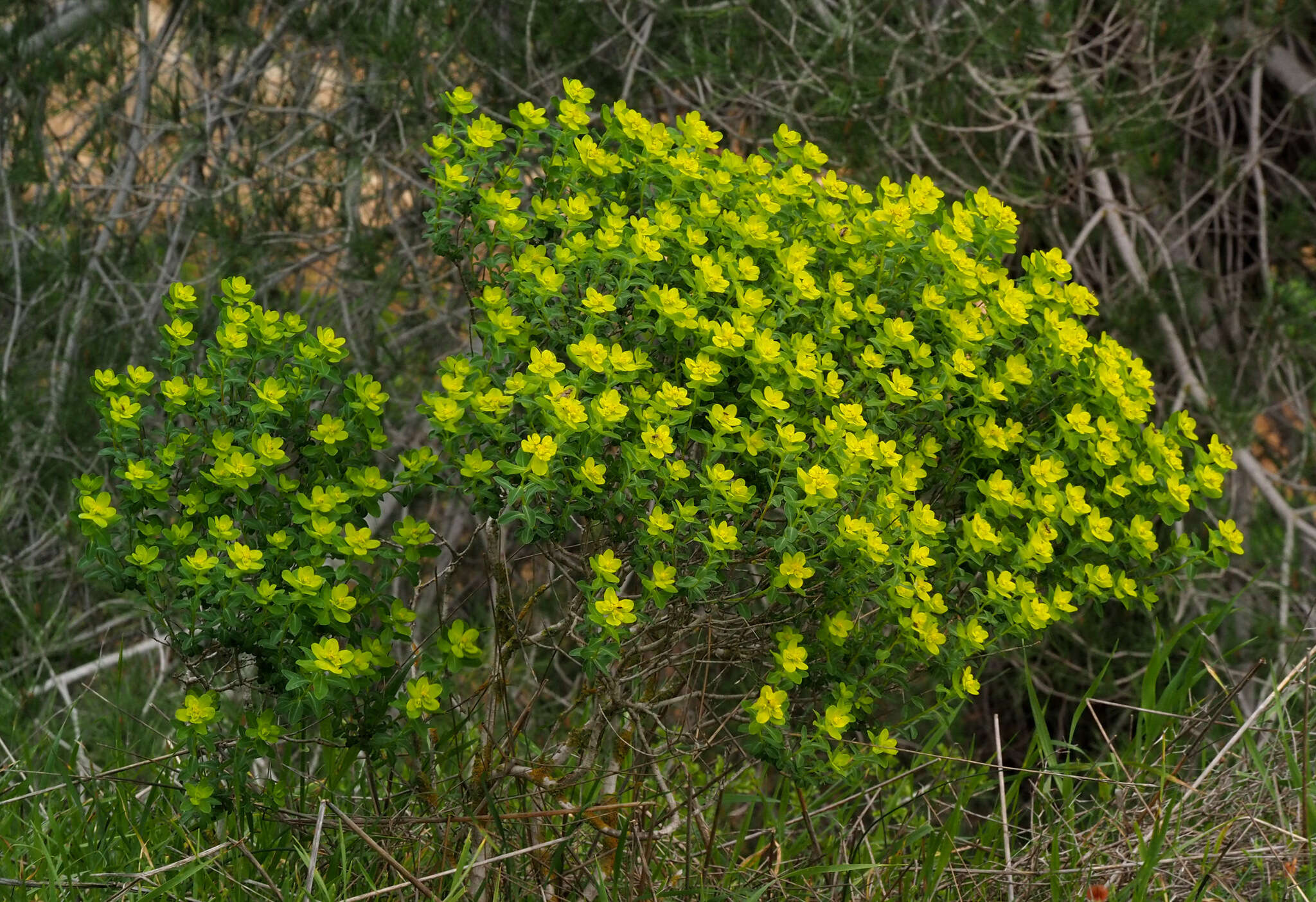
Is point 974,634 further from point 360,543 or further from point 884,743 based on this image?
point 360,543

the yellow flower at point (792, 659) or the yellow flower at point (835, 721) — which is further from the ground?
the yellow flower at point (792, 659)

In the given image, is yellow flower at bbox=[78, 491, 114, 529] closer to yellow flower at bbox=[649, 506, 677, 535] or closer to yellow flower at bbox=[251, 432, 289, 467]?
yellow flower at bbox=[251, 432, 289, 467]

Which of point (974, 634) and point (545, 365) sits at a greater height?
point (545, 365)

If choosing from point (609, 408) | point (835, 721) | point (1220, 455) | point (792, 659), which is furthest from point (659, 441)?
point (1220, 455)

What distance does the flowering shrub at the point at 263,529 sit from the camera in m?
1.98

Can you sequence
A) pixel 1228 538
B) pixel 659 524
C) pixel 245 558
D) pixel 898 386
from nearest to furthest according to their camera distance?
pixel 659 524 → pixel 245 558 → pixel 898 386 → pixel 1228 538

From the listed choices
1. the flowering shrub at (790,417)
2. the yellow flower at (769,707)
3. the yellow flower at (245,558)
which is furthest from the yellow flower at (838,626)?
the yellow flower at (245,558)

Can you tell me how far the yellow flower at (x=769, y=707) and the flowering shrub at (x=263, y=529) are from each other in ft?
1.37

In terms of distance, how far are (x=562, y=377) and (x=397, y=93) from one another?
2.11 meters

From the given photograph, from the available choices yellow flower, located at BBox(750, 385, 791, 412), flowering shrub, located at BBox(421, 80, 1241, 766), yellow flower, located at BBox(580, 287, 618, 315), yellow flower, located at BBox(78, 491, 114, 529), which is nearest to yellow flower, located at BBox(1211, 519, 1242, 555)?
flowering shrub, located at BBox(421, 80, 1241, 766)

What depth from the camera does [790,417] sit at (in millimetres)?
2012

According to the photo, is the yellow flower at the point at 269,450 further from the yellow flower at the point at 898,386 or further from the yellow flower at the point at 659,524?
the yellow flower at the point at 898,386

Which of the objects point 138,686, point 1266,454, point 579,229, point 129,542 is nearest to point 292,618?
point 129,542

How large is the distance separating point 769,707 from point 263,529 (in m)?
0.78
